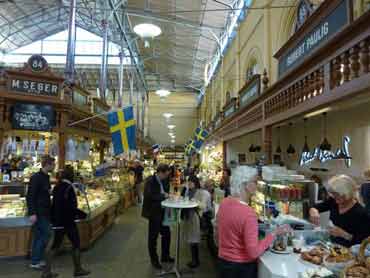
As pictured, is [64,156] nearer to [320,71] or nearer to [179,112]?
[320,71]

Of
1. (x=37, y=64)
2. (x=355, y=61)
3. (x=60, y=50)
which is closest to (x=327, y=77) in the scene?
(x=355, y=61)

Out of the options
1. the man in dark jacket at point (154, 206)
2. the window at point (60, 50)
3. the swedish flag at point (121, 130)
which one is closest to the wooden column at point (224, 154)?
the swedish flag at point (121, 130)

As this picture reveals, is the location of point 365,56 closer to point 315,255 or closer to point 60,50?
point 315,255

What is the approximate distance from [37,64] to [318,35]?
16.7 feet

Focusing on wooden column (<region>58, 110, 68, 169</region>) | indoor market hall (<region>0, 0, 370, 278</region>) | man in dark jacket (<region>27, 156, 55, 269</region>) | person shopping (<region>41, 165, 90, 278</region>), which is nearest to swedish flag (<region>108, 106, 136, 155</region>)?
indoor market hall (<region>0, 0, 370, 278</region>)

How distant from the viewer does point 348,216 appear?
8.73 feet

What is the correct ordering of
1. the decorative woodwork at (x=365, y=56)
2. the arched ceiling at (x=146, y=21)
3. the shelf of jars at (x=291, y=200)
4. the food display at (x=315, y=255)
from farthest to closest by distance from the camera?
the arched ceiling at (x=146, y=21), the shelf of jars at (x=291, y=200), the decorative woodwork at (x=365, y=56), the food display at (x=315, y=255)

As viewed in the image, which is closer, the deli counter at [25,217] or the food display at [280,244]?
the food display at [280,244]

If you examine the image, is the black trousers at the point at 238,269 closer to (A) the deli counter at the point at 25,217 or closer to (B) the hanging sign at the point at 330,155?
(A) the deli counter at the point at 25,217

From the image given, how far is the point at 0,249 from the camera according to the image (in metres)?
4.90

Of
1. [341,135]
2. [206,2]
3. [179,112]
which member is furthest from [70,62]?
[179,112]

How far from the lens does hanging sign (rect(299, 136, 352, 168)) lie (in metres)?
6.12

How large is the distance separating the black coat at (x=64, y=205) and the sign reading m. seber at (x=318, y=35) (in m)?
3.90

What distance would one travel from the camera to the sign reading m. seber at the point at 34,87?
5.78 metres
